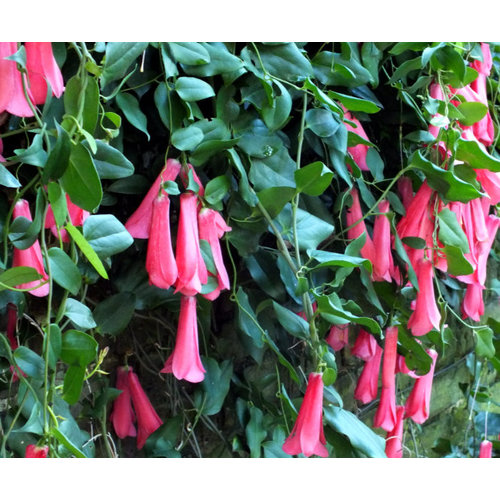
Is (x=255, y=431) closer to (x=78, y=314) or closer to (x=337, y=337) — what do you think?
(x=337, y=337)

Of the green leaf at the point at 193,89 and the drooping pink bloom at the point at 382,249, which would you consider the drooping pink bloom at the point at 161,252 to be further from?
the drooping pink bloom at the point at 382,249

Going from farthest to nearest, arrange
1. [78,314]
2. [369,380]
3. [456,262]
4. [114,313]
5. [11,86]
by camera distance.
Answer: [369,380] → [456,262] → [114,313] → [78,314] → [11,86]

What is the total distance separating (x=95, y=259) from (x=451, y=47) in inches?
19.8

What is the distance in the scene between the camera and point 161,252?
590mm

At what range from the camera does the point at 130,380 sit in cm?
77

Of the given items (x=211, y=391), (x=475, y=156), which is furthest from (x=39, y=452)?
(x=475, y=156)

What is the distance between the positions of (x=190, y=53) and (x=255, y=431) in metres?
0.44

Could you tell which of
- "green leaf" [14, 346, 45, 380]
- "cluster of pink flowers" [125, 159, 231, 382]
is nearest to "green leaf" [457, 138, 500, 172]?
"cluster of pink flowers" [125, 159, 231, 382]

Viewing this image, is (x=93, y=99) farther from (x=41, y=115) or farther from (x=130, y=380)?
(x=130, y=380)

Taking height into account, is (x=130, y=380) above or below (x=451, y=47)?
below

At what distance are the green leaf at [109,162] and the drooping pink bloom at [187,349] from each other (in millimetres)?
153

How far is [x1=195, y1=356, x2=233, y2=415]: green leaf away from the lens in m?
0.76
